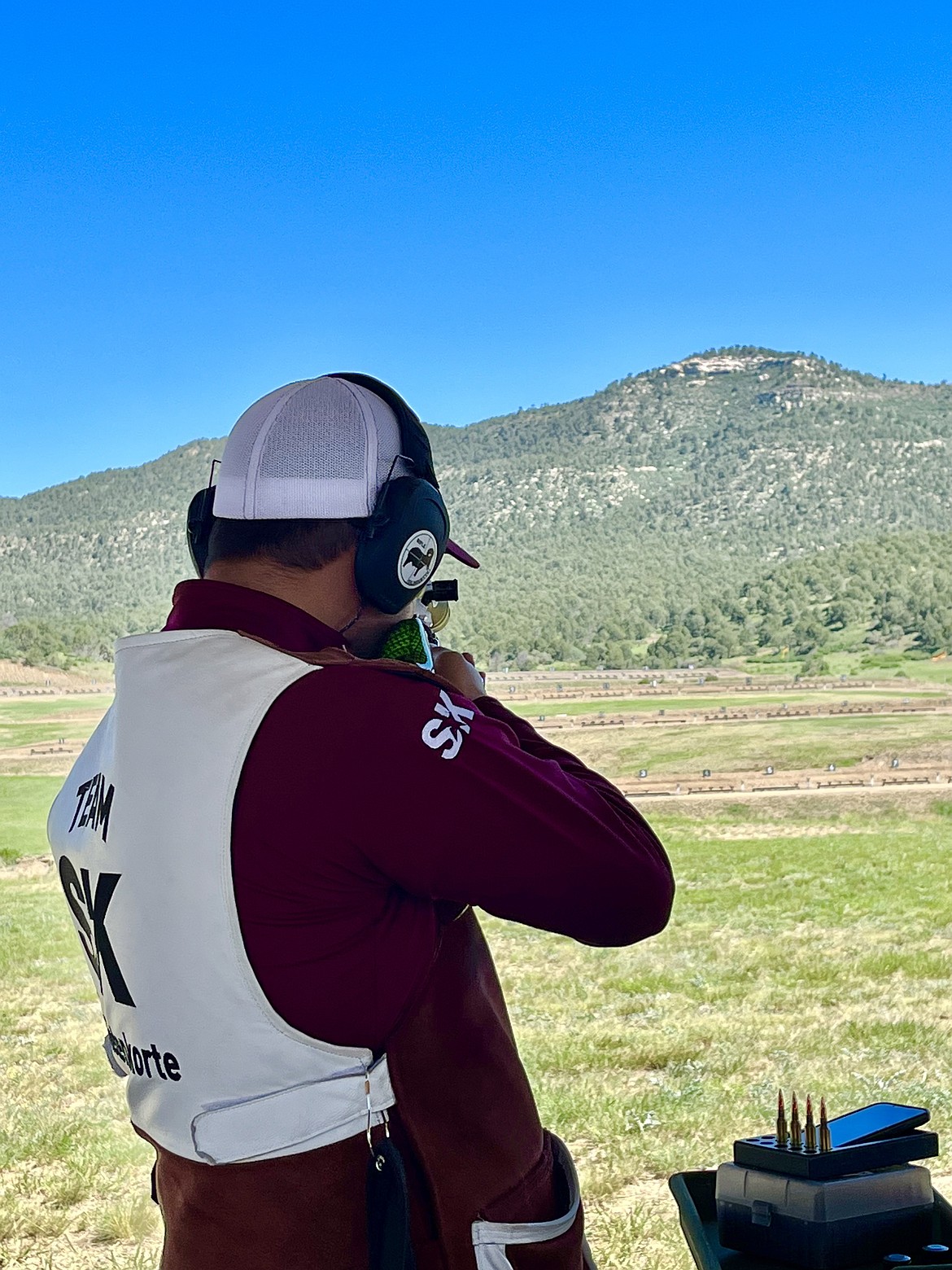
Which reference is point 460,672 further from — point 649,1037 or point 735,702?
point 735,702

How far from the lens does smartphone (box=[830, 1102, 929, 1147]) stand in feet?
3.59

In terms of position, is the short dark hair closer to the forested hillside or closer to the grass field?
the forested hillside

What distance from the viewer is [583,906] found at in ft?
2.37

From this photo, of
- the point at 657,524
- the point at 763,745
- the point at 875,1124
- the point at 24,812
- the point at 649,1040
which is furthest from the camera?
the point at 657,524

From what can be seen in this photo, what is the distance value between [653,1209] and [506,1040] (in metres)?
1.89

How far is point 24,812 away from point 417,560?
26.2ft

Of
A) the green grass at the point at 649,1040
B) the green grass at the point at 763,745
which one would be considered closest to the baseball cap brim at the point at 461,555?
the green grass at the point at 649,1040

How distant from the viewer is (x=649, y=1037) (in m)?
3.88

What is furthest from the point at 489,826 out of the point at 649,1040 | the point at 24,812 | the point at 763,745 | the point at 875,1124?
the point at 763,745

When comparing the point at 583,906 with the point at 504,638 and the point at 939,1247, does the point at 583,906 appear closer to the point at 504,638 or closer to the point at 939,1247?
the point at 939,1247

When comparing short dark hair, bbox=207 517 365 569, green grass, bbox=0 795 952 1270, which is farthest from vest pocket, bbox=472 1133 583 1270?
green grass, bbox=0 795 952 1270

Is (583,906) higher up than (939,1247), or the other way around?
(583,906)

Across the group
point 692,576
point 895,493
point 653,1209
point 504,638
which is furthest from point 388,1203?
point 895,493

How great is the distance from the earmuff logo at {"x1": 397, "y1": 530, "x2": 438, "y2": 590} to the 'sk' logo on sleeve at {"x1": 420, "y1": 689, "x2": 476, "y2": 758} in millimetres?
158
